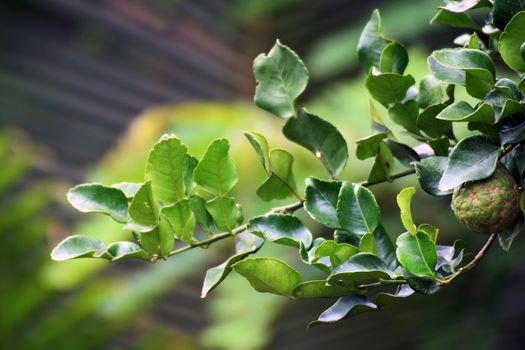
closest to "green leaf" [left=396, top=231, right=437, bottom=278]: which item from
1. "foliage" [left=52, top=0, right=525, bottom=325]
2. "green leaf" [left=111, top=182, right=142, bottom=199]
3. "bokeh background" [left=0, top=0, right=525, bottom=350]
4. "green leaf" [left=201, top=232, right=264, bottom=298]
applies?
"foliage" [left=52, top=0, right=525, bottom=325]

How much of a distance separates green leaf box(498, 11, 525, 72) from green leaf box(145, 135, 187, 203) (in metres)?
0.21

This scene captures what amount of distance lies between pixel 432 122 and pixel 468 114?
0.23 feet

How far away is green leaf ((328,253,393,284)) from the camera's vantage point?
52cm

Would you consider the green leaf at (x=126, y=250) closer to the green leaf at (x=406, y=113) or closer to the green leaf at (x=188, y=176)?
the green leaf at (x=188, y=176)

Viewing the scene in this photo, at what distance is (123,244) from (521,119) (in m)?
0.28

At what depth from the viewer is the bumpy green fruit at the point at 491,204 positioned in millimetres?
516

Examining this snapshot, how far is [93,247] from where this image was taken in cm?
58

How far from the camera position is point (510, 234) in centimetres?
54

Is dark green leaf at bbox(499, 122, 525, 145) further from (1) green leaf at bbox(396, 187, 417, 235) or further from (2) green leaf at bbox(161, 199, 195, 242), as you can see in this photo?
(2) green leaf at bbox(161, 199, 195, 242)

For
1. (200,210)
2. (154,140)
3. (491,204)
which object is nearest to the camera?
(491,204)

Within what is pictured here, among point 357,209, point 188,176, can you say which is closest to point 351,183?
point 357,209

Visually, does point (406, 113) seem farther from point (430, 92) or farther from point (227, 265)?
point (227, 265)

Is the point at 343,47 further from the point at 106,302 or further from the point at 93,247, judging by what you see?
the point at 93,247

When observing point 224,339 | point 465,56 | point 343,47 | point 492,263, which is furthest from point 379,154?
point 343,47
